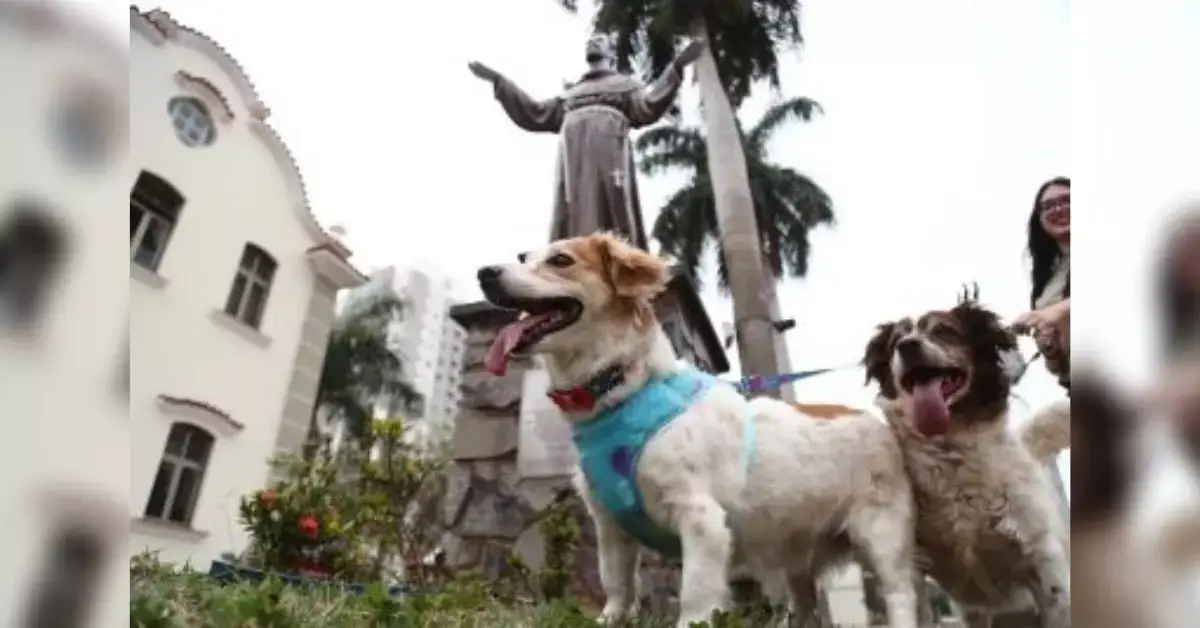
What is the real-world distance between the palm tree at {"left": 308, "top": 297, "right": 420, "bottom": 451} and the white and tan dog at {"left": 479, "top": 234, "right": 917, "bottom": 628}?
1022 centimetres

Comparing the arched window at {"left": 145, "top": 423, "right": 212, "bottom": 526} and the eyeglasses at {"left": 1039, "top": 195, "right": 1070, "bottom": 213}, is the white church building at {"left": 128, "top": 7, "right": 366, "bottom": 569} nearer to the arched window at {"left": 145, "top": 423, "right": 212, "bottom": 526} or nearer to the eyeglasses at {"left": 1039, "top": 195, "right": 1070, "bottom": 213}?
the arched window at {"left": 145, "top": 423, "right": 212, "bottom": 526}

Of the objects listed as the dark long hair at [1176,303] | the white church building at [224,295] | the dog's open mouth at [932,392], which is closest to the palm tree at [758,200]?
the white church building at [224,295]

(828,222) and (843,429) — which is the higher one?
(828,222)

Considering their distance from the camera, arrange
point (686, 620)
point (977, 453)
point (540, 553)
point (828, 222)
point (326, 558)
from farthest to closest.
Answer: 1. point (828, 222)
2. point (540, 553)
3. point (326, 558)
4. point (977, 453)
5. point (686, 620)

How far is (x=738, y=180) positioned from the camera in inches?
302

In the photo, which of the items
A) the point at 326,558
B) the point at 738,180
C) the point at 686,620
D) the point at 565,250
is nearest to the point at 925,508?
the point at 686,620

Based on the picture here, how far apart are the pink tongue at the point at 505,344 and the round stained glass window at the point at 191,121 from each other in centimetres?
120

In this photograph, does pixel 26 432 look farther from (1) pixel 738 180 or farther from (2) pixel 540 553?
→ (1) pixel 738 180

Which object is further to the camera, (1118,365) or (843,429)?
(843,429)

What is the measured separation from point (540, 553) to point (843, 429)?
6.39 ft

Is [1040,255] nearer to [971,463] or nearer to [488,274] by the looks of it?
[971,463]

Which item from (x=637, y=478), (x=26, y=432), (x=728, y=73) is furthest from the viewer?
(x=728, y=73)

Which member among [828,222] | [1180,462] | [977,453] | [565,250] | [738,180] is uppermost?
[828,222]

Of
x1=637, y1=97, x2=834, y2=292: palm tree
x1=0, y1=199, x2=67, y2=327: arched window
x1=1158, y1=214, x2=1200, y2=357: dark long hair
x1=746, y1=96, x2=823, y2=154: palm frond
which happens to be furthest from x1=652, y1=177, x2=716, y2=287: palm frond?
x1=0, y1=199, x2=67, y2=327: arched window
